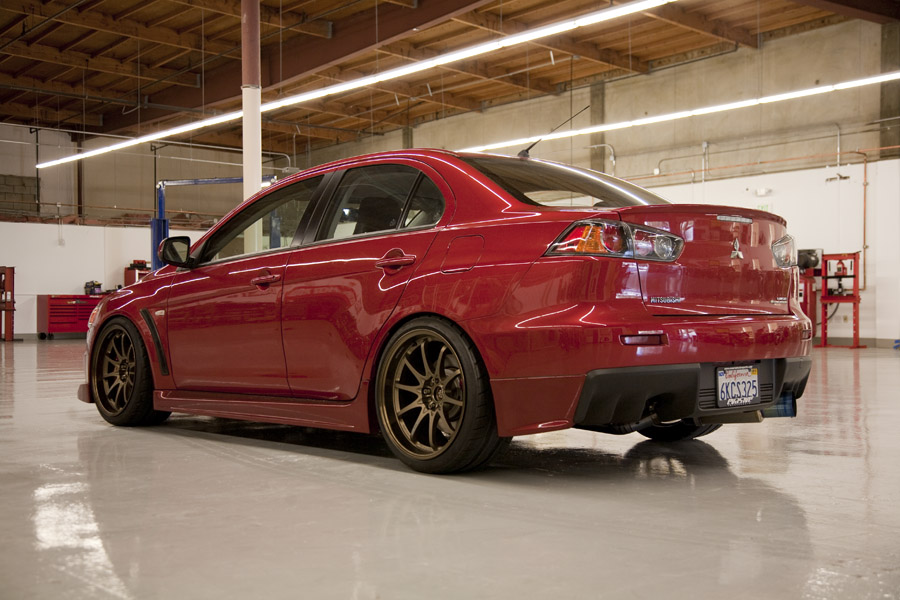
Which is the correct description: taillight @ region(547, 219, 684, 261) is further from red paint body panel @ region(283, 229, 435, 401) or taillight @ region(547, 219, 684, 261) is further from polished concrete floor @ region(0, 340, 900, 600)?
polished concrete floor @ region(0, 340, 900, 600)

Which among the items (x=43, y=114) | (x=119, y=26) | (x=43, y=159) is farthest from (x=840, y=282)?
(x=43, y=159)

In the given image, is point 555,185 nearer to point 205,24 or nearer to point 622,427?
point 622,427

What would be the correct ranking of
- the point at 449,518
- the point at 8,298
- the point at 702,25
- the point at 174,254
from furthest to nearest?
the point at 8,298 < the point at 702,25 < the point at 174,254 < the point at 449,518

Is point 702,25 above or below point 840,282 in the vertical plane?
above

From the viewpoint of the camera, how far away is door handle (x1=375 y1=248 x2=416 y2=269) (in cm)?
340

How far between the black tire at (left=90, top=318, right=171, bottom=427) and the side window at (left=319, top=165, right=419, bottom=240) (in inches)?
58.5

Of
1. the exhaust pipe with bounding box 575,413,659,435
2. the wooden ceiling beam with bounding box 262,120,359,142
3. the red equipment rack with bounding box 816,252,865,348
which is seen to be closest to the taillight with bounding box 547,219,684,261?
the exhaust pipe with bounding box 575,413,659,435

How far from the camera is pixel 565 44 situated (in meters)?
16.8

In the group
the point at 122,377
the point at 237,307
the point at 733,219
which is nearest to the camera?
the point at 733,219

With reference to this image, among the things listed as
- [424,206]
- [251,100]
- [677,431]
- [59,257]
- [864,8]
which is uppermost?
[864,8]

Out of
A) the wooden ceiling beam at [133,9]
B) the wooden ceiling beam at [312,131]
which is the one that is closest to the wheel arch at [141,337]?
the wooden ceiling beam at [133,9]

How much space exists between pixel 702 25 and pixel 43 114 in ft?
58.5

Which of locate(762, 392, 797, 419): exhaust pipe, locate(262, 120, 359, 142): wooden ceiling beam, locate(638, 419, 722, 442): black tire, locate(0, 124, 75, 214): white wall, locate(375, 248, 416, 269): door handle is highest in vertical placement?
locate(262, 120, 359, 142): wooden ceiling beam

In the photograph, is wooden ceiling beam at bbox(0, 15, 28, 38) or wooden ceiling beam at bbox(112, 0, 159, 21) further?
wooden ceiling beam at bbox(0, 15, 28, 38)
